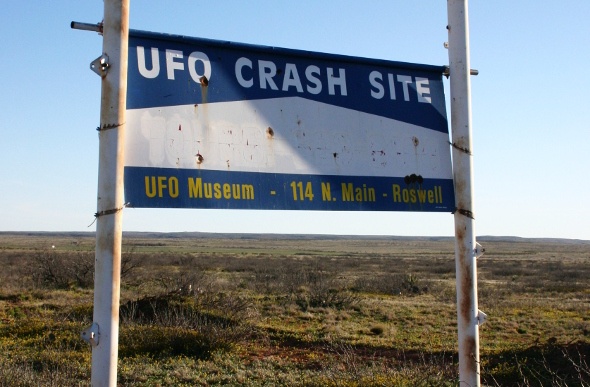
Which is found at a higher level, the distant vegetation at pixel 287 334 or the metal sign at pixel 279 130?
the metal sign at pixel 279 130

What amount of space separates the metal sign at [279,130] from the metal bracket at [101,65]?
0.26 m

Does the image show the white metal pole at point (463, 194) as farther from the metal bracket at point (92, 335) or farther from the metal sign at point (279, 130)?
the metal bracket at point (92, 335)

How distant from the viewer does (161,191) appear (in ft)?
10.6

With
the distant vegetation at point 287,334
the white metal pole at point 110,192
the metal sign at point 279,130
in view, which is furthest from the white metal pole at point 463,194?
the white metal pole at point 110,192

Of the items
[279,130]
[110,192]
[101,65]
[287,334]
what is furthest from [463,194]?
[287,334]

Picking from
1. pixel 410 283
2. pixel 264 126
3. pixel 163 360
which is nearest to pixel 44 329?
pixel 163 360

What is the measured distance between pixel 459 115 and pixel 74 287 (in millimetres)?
23811

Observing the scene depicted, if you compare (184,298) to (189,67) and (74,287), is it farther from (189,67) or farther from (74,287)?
(189,67)

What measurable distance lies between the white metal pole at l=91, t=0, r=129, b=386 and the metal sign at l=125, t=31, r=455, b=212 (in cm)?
19

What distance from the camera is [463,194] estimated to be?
3.84 m

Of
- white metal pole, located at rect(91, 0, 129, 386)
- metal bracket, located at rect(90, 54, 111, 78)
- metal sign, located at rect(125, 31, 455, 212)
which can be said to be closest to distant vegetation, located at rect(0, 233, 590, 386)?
metal sign, located at rect(125, 31, 455, 212)

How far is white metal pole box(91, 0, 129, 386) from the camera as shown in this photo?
291 centimetres

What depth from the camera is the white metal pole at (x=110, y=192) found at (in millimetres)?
2906

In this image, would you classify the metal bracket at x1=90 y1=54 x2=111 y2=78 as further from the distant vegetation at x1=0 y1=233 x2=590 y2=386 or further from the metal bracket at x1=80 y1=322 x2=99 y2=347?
the distant vegetation at x1=0 y1=233 x2=590 y2=386
